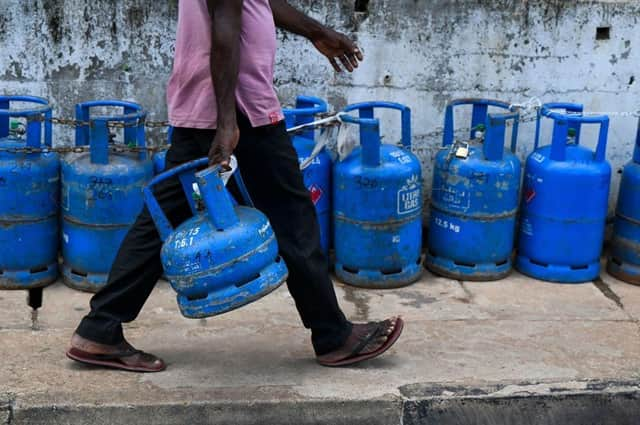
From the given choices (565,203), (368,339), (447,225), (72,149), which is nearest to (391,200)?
(447,225)

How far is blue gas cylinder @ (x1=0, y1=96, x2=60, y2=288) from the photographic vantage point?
15.4ft

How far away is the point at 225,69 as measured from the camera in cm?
340

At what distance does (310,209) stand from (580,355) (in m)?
1.36

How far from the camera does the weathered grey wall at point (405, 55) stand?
17.4 ft

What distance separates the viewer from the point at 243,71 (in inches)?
140

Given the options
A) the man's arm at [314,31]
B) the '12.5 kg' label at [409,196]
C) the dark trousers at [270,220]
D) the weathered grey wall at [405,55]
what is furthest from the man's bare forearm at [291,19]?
the weathered grey wall at [405,55]

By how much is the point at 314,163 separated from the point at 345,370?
1393 millimetres

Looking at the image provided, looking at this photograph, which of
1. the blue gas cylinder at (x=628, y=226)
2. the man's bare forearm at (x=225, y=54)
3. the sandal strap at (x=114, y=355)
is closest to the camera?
the man's bare forearm at (x=225, y=54)

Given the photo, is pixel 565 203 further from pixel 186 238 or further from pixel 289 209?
pixel 186 238

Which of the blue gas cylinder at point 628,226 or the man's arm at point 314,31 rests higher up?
the man's arm at point 314,31

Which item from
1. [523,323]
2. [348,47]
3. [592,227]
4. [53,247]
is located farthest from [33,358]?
[592,227]

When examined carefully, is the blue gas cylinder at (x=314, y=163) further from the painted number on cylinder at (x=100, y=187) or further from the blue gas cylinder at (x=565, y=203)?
the blue gas cylinder at (x=565, y=203)

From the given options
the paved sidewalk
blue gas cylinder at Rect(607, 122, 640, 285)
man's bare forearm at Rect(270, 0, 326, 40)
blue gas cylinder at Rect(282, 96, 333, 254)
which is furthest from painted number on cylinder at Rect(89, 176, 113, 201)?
blue gas cylinder at Rect(607, 122, 640, 285)

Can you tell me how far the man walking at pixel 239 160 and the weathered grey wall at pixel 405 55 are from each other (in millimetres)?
1511
